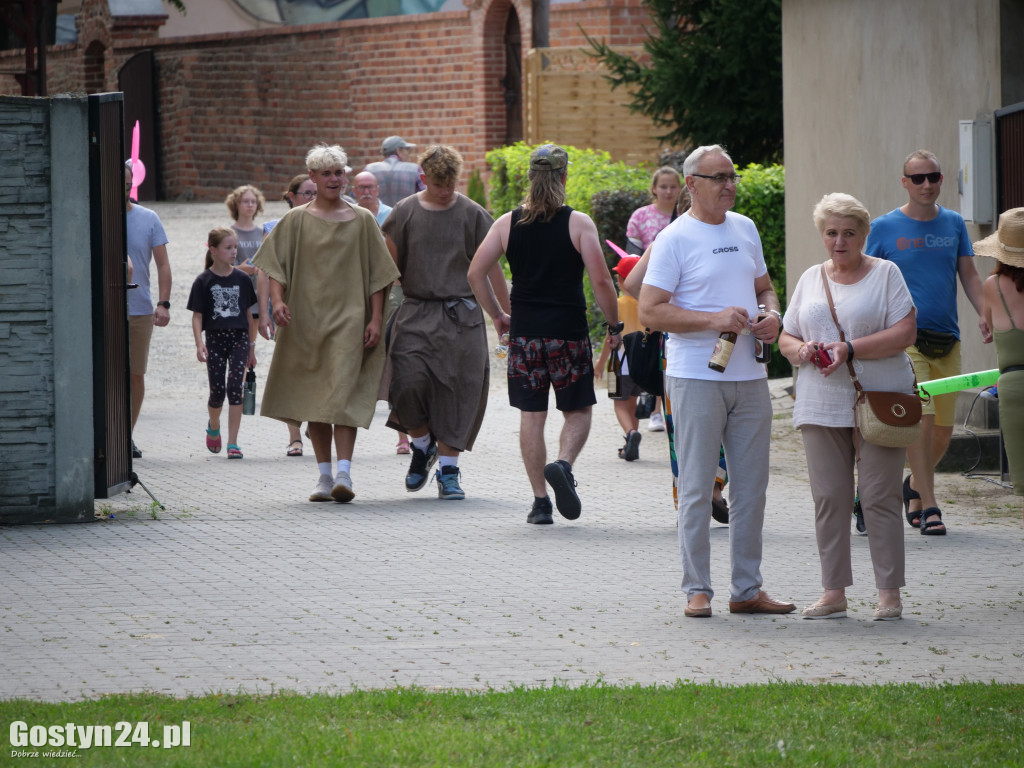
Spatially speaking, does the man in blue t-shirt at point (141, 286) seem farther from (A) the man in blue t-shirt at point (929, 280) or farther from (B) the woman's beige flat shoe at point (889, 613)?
(B) the woman's beige flat shoe at point (889, 613)

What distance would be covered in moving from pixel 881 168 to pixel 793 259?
1.68 metres

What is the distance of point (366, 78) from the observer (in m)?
31.0

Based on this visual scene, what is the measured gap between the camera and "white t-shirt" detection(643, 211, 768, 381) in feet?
20.2

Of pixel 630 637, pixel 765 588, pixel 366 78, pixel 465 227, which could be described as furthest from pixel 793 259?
pixel 366 78

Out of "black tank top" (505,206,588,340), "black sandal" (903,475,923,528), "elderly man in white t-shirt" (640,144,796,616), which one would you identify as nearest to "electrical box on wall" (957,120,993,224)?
"black sandal" (903,475,923,528)

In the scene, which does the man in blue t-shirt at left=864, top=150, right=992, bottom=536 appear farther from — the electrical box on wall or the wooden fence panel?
the wooden fence panel

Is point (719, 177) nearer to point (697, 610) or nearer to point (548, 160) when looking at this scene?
point (697, 610)

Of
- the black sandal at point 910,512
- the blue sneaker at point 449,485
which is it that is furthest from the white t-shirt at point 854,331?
the blue sneaker at point 449,485

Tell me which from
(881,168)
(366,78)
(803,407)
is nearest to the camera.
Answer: (803,407)

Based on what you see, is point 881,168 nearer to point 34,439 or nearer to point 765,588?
point 765,588

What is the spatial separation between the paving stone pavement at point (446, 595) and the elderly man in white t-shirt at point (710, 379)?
0.25 meters

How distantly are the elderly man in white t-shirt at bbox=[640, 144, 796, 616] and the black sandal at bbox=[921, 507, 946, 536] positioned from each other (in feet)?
6.30

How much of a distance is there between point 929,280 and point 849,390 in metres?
2.07

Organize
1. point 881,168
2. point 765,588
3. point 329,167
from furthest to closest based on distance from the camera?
point 881,168 < point 329,167 < point 765,588
